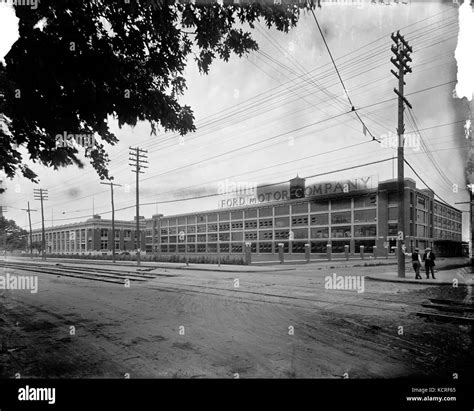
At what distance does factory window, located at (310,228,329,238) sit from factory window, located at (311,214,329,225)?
1232 mm

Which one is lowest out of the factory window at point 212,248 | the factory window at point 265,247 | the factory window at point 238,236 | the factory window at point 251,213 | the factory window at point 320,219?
the factory window at point 212,248

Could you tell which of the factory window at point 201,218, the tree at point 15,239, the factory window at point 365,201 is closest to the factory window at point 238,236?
the factory window at point 201,218

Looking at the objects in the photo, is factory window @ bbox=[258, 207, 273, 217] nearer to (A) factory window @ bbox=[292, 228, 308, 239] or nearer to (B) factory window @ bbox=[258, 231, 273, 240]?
(B) factory window @ bbox=[258, 231, 273, 240]

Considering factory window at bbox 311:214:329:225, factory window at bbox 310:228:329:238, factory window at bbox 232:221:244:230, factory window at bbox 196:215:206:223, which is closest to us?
factory window at bbox 310:228:329:238

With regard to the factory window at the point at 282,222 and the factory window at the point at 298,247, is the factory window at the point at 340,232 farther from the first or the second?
the factory window at the point at 282,222

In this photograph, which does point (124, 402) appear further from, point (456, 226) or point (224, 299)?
point (456, 226)

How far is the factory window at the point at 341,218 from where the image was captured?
2407 inches

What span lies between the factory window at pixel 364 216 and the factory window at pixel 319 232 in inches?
261

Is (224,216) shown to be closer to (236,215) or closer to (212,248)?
(236,215)

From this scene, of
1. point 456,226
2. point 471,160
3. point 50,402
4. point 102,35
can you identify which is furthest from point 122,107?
point 456,226

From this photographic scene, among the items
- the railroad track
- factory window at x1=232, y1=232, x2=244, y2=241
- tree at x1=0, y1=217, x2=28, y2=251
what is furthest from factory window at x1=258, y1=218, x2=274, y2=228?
tree at x1=0, y1=217, x2=28, y2=251

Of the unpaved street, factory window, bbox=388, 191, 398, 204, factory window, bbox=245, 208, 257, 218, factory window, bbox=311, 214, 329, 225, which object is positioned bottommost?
the unpaved street

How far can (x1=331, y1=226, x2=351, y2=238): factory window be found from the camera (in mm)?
60734

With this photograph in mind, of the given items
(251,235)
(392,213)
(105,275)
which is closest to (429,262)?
(105,275)
